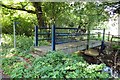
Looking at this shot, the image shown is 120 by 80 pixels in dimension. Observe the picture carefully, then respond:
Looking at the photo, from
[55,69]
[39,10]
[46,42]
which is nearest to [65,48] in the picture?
[46,42]

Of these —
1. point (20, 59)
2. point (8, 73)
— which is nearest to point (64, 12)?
point (20, 59)

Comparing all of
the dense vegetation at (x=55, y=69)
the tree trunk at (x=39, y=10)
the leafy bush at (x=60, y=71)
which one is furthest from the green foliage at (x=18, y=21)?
the leafy bush at (x=60, y=71)

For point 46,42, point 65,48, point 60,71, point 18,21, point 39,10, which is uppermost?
point 39,10

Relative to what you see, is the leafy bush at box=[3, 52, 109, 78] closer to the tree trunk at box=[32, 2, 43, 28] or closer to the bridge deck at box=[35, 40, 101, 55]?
the bridge deck at box=[35, 40, 101, 55]

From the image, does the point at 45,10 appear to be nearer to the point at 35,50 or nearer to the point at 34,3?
the point at 34,3

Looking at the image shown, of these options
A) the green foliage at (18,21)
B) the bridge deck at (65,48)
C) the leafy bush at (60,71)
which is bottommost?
the leafy bush at (60,71)

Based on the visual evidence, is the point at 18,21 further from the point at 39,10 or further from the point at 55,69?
the point at 55,69

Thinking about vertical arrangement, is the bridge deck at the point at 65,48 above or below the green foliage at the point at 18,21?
below

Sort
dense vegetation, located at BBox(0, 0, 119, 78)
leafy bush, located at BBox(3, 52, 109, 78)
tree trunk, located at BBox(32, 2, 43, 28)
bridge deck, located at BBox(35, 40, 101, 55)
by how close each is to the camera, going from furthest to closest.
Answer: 1. tree trunk, located at BBox(32, 2, 43, 28)
2. bridge deck, located at BBox(35, 40, 101, 55)
3. dense vegetation, located at BBox(0, 0, 119, 78)
4. leafy bush, located at BBox(3, 52, 109, 78)

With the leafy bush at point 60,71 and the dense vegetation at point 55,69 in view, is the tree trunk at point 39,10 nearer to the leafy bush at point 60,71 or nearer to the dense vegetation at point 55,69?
the dense vegetation at point 55,69

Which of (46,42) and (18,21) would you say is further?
(18,21)

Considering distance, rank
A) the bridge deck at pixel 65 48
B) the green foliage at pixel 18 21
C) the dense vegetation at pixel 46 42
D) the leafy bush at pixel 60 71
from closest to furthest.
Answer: the leafy bush at pixel 60 71, the dense vegetation at pixel 46 42, the bridge deck at pixel 65 48, the green foliage at pixel 18 21

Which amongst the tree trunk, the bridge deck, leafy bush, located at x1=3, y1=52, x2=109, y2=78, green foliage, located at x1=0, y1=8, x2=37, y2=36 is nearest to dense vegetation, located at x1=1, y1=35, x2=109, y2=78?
leafy bush, located at x1=3, y1=52, x2=109, y2=78

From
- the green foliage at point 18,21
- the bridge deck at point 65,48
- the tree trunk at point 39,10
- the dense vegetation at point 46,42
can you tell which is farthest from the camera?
the green foliage at point 18,21
